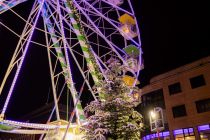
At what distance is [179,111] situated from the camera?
1486 inches

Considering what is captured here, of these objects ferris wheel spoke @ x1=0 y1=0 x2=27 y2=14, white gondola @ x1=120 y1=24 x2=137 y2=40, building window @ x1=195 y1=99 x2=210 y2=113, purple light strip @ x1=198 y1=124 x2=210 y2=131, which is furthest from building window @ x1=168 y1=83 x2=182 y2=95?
ferris wheel spoke @ x1=0 y1=0 x2=27 y2=14

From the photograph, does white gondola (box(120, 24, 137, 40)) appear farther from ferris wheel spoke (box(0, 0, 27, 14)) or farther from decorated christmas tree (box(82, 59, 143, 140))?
ferris wheel spoke (box(0, 0, 27, 14))

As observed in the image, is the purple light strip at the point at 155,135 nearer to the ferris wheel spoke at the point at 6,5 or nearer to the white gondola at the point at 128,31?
the white gondola at the point at 128,31

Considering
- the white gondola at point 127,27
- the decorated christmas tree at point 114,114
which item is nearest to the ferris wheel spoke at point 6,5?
the decorated christmas tree at point 114,114

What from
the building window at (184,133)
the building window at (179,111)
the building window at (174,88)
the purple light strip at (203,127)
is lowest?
the building window at (184,133)

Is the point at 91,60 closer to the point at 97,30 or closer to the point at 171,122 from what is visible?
the point at 97,30

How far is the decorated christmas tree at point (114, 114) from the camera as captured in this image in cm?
1120

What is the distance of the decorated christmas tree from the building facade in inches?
1010

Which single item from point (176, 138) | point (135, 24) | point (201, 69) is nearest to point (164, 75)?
point (201, 69)

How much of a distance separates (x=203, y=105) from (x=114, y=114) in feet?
89.7

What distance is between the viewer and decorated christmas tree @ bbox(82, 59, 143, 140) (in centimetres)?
1120

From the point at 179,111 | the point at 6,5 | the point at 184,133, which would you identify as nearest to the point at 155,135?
the point at 184,133

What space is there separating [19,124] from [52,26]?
7.49 metres

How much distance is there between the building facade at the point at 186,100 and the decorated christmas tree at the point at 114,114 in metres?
25.6
